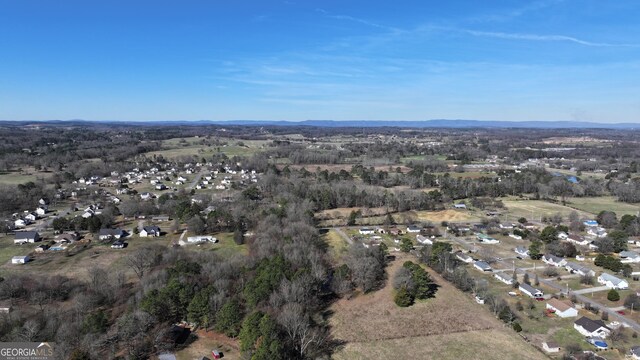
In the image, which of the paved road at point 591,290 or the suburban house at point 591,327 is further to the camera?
the paved road at point 591,290

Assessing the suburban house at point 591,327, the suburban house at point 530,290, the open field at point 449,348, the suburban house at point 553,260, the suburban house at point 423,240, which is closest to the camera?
the open field at point 449,348

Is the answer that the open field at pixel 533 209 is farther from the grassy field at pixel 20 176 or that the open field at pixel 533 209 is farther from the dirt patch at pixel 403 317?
the grassy field at pixel 20 176

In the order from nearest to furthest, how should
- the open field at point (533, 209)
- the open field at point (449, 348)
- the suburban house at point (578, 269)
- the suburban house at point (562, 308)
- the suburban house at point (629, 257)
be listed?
1. the open field at point (449, 348)
2. the suburban house at point (562, 308)
3. the suburban house at point (578, 269)
4. the suburban house at point (629, 257)
5. the open field at point (533, 209)

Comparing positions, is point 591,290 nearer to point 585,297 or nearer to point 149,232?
point 585,297

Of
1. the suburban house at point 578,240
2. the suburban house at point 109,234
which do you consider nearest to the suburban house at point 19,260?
the suburban house at point 109,234

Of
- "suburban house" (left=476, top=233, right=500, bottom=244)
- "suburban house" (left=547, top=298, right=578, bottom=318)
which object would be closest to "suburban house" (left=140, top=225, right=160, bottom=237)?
"suburban house" (left=476, top=233, right=500, bottom=244)

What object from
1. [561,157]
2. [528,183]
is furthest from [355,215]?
[561,157]
